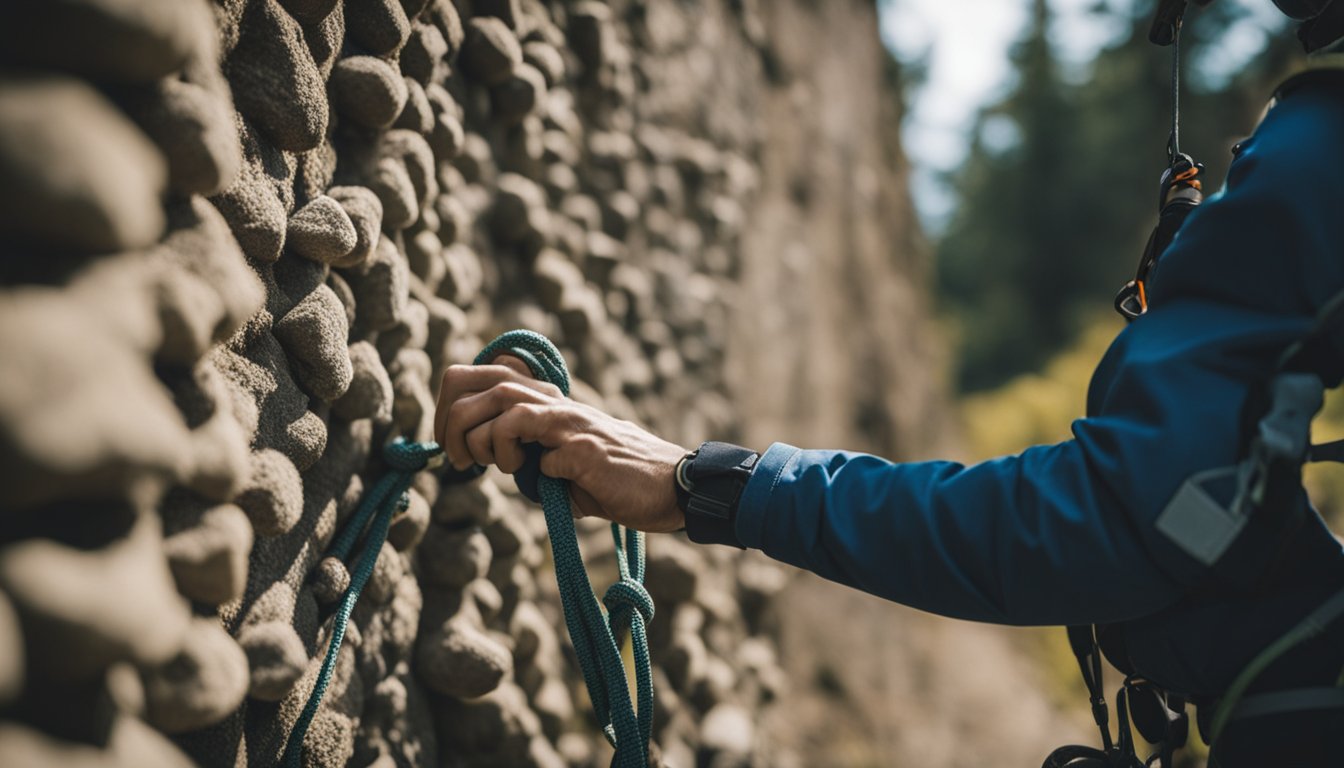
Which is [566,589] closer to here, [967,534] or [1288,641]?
[967,534]

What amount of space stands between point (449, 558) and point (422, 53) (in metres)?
0.82

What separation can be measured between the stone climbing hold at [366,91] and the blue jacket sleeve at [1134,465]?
800mm

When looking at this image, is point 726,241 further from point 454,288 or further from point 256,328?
point 256,328

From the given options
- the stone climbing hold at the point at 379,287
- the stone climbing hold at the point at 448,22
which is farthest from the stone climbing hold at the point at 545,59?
the stone climbing hold at the point at 379,287

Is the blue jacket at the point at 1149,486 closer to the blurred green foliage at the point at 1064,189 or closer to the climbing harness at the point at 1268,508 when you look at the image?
the climbing harness at the point at 1268,508

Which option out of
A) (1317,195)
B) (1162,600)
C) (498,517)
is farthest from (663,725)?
A: (1317,195)

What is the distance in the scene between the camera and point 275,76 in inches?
39.8

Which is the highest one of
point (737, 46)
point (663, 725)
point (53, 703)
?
point (737, 46)

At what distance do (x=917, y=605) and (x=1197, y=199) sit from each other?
0.74 meters

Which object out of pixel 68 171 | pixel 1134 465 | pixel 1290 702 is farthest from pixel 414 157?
pixel 1290 702

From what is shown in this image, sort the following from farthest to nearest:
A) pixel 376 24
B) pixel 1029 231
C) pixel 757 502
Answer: pixel 1029 231, pixel 376 24, pixel 757 502

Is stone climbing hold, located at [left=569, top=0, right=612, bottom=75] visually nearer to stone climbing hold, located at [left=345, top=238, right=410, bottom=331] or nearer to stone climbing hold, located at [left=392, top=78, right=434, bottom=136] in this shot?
stone climbing hold, located at [left=392, top=78, right=434, bottom=136]

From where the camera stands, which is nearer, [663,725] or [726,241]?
[663,725]

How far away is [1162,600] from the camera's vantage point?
0.91 m
